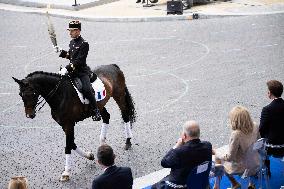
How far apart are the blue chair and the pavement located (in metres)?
18.2

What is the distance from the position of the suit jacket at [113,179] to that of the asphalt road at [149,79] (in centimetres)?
317

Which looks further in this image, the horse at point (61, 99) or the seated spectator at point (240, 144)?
the horse at point (61, 99)

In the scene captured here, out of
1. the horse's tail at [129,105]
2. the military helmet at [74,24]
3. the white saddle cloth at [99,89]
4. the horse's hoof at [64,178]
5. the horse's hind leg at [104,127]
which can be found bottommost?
the horse's hoof at [64,178]

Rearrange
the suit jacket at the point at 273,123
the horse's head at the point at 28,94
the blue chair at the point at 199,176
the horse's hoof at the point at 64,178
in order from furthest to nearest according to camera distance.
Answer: the horse's hoof at the point at 64,178, the horse's head at the point at 28,94, the suit jacket at the point at 273,123, the blue chair at the point at 199,176

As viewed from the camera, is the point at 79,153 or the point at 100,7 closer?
the point at 79,153

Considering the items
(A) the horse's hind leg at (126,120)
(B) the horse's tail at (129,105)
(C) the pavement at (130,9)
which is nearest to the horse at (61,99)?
(A) the horse's hind leg at (126,120)

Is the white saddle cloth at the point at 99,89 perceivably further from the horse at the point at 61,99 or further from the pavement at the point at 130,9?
the pavement at the point at 130,9

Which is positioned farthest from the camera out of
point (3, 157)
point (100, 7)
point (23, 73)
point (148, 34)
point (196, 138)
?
point (100, 7)

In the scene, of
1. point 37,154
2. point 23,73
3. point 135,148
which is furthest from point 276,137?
point 23,73

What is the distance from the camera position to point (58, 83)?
39.0 feet

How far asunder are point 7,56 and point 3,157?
31.2 ft

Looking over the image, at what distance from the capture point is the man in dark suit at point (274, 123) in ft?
34.2

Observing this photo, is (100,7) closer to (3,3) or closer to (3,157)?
(3,3)

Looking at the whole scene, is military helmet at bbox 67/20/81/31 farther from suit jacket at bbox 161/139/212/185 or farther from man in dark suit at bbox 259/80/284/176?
suit jacket at bbox 161/139/212/185
